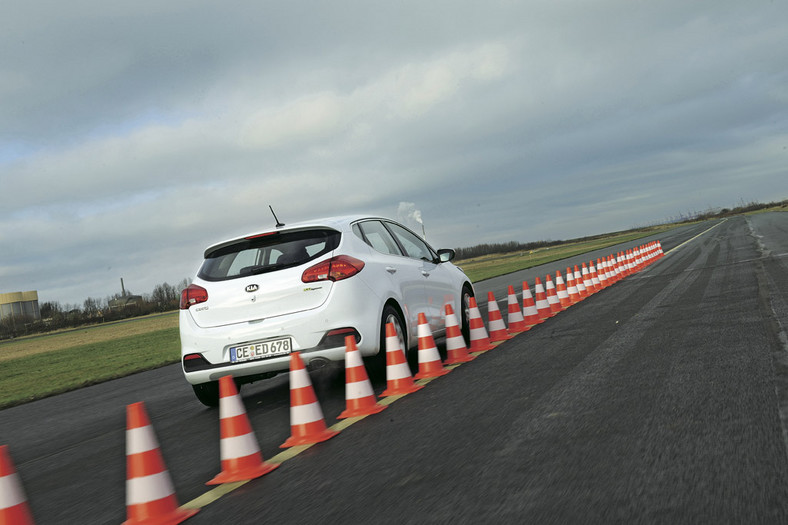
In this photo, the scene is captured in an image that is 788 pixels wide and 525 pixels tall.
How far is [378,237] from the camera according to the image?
7582 millimetres

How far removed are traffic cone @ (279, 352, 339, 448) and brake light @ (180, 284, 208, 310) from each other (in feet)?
5.72

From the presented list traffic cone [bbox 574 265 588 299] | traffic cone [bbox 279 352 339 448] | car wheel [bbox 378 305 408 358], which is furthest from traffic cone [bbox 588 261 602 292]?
traffic cone [bbox 279 352 339 448]

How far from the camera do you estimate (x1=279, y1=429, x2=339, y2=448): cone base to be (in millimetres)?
4926

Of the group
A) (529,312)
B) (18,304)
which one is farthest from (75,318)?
(529,312)

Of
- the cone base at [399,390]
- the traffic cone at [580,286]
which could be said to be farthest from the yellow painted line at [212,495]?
the traffic cone at [580,286]

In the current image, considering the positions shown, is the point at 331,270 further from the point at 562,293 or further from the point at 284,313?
the point at 562,293

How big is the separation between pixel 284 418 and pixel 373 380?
1.36m

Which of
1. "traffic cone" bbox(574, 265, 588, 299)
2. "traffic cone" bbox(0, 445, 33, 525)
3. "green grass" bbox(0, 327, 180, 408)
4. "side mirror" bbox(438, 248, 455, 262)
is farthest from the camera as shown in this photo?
"traffic cone" bbox(574, 265, 588, 299)

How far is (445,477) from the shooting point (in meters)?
3.71

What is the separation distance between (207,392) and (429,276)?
2961 mm

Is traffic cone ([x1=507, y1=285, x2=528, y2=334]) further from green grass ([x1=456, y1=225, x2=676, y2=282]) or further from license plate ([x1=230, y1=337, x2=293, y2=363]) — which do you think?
green grass ([x1=456, y1=225, x2=676, y2=282])

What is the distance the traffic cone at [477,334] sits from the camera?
8.91 meters

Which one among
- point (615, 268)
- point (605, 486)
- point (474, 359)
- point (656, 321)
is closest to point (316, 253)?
point (474, 359)

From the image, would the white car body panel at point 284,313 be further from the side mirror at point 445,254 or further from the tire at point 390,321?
the side mirror at point 445,254
